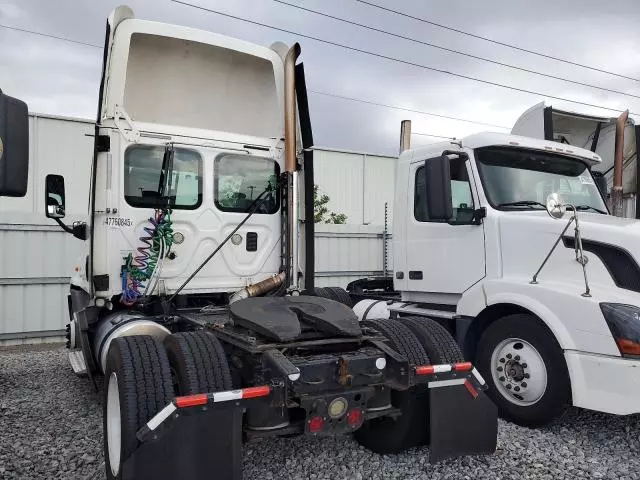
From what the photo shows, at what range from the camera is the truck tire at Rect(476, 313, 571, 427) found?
165 inches

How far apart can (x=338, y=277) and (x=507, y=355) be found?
21.8 ft

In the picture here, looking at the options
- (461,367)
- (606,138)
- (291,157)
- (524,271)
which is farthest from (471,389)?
(606,138)

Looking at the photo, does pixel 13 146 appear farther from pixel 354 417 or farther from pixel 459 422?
pixel 459 422

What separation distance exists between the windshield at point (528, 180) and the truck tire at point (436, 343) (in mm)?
1955

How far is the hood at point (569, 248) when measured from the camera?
4246 millimetres

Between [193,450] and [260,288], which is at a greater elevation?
[260,288]

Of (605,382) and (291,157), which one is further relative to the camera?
(291,157)

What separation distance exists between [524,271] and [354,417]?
257 cm

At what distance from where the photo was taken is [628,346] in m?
3.81

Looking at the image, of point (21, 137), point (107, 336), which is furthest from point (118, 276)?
point (21, 137)

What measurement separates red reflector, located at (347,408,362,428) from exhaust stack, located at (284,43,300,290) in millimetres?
2216

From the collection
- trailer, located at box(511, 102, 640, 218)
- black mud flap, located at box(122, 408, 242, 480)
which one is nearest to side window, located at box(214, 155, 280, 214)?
black mud flap, located at box(122, 408, 242, 480)

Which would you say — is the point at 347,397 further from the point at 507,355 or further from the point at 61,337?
the point at 61,337

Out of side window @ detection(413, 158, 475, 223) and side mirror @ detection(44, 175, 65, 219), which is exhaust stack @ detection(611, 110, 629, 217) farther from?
side mirror @ detection(44, 175, 65, 219)
